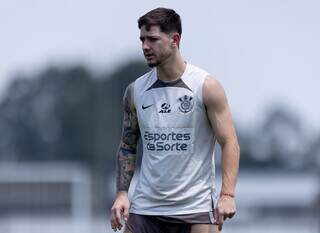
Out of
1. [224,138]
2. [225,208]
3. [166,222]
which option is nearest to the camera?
[225,208]

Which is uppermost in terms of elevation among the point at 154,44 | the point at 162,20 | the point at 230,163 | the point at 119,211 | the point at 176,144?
the point at 162,20

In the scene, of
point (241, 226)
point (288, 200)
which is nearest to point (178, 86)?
point (241, 226)

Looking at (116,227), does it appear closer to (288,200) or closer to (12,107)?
(288,200)

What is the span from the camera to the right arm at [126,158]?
13.7m

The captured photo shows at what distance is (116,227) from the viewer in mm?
13703

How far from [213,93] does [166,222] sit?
3.65 ft

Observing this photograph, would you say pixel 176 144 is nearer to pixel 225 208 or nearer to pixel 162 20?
pixel 225 208

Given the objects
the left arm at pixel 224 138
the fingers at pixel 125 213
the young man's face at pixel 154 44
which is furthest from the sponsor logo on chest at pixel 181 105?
the fingers at pixel 125 213

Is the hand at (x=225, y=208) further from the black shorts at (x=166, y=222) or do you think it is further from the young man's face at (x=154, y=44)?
the young man's face at (x=154, y=44)

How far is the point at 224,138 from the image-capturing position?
1353 centimetres

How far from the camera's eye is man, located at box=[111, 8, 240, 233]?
1348 centimetres

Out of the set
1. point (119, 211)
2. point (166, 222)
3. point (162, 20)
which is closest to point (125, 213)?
point (119, 211)

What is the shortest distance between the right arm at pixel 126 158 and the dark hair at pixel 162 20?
1.96 ft

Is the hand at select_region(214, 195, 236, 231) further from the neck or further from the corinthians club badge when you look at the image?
the neck
